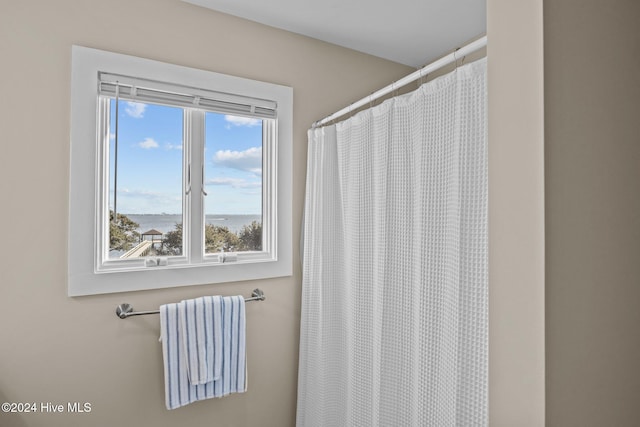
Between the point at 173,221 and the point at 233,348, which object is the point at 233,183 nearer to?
the point at 173,221

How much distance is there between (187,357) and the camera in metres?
1.58

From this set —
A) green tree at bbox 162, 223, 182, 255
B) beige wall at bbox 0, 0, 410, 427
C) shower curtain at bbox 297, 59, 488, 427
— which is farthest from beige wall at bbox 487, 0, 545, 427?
green tree at bbox 162, 223, 182, 255

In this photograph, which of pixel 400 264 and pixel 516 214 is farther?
pixel 400 264

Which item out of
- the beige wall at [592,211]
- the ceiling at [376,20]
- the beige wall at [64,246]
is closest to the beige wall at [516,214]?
the beige wall at [592,211]

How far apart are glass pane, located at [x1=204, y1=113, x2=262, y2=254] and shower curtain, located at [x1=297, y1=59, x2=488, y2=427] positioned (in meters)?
0.29

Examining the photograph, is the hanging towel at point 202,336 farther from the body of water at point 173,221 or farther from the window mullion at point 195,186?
the body of water at point 173,221

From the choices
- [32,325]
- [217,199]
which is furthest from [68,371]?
[217,199]

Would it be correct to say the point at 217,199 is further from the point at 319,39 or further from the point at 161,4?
the point at 319,39

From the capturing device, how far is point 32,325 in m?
1.40

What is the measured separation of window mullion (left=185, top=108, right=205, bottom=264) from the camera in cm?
176

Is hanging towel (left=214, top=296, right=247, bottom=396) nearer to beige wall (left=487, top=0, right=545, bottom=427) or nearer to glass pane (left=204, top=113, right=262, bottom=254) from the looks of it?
glass pane (left=204, top=113, right=262, bottom=254)

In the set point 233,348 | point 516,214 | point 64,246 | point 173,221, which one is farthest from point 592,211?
point 64,246

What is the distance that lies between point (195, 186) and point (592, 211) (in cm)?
158

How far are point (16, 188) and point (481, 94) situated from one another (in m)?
1.69
